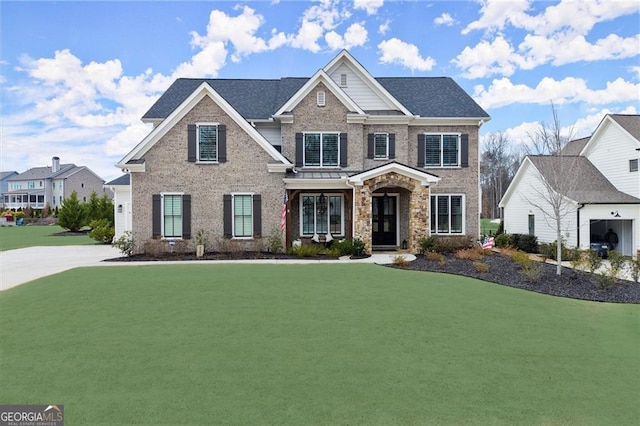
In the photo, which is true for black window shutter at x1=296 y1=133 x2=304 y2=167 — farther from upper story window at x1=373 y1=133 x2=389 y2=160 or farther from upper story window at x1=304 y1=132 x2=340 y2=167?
upper story window at x1=373 y1=133 x2=389 y2=160

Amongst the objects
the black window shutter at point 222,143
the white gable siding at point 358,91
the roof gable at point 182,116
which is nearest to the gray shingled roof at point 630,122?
the white gable siding at point 358,91

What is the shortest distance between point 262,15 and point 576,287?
15.6m

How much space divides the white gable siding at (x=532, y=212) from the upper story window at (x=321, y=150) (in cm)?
991

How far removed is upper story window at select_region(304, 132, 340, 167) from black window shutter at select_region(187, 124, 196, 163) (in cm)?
535

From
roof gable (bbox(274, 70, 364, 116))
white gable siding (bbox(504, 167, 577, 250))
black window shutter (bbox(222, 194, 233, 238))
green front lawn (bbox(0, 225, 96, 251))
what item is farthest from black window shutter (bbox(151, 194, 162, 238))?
white gable siding (bbox(504, 167, 577, 250))

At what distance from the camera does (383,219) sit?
1947 cm

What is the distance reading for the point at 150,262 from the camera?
1480 cm

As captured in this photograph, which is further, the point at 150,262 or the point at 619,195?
the point at 619,195

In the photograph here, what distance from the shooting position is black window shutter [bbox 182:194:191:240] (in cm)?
1683

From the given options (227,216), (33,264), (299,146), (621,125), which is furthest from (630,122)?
(33,264)

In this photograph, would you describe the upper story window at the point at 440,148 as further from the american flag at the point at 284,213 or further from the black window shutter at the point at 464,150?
the american flag at the point at 284,213

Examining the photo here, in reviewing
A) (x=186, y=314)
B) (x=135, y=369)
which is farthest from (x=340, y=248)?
(x=135, y=369)

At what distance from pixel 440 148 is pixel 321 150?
6.37 meters

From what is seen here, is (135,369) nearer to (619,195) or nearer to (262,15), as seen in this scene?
(262,15)
